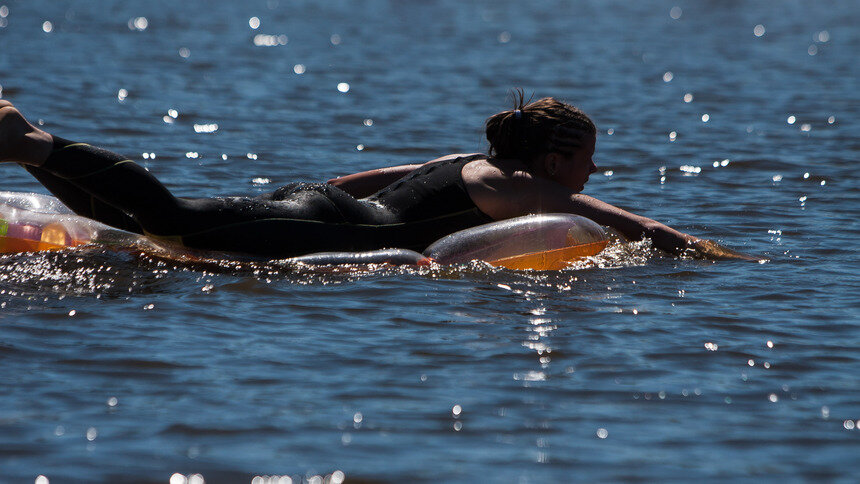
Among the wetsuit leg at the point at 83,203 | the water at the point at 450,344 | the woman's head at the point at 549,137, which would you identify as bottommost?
the water at the point at 450,344

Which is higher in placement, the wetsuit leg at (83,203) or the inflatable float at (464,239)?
the wetsuit leg at (83,203)

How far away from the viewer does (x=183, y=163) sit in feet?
31.5

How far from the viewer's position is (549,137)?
6227mm

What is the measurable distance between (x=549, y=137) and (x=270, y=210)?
5.24 feet

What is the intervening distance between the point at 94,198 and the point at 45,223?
485mm

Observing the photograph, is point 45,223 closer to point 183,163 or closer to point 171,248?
point 171,248

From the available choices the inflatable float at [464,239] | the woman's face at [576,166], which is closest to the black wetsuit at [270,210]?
the inflatable float at [464,239]

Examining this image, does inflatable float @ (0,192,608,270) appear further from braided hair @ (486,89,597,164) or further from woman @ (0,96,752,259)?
braided hair @ (486,89,597,164)

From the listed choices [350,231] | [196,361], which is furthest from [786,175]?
[196,361]

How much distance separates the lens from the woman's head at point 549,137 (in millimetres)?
6215

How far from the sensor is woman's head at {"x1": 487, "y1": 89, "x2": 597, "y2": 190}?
6.21 metres

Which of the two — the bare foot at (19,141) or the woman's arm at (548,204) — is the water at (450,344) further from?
the bare foot at (19,141)

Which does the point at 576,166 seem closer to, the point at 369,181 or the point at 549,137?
the point at 549,137

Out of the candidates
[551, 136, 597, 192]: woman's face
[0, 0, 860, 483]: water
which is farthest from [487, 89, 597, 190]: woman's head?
[0, 0, 860, 483]: water
